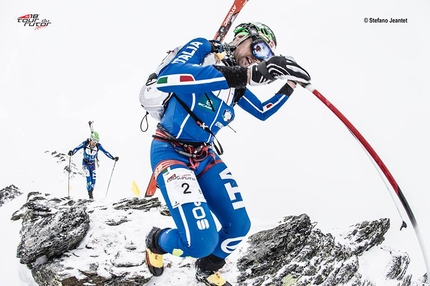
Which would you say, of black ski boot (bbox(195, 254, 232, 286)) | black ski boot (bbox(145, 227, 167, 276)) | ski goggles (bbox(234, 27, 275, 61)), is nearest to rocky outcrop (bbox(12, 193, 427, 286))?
black ski boot (bbox(145, 227, 167, 276))

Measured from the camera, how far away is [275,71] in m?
2.49

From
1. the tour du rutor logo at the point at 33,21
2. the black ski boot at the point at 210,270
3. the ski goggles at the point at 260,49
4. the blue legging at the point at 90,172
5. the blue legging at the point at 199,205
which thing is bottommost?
the black ski boot at the point at 210,270

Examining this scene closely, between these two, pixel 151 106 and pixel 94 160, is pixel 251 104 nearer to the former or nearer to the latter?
pixel 151 106

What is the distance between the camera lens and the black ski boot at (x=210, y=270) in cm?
349

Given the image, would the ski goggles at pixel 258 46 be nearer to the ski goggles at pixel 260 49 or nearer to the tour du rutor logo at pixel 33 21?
the ski goggles at pixel 260 49

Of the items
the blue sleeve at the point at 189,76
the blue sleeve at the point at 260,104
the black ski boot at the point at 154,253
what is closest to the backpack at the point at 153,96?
the blue sleeve at the point at 189,76

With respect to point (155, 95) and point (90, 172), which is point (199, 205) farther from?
point (90, 172)

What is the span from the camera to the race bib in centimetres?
289

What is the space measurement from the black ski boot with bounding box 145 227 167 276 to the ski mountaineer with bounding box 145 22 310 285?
1 cm

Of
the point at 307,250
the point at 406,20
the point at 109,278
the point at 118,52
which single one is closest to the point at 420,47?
the point at 406,20

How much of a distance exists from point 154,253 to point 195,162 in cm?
128

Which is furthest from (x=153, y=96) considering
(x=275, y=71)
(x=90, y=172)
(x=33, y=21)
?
(x=33, y=21)

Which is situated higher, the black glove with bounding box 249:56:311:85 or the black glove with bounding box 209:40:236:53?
the black glove with bounding box 209:40:236:53

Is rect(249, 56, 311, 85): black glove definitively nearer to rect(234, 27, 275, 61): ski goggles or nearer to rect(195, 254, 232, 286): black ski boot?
rect(234, 27, 275, 61): ski goggles
